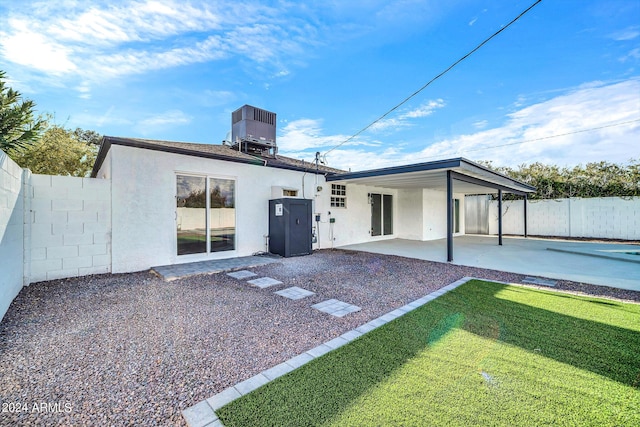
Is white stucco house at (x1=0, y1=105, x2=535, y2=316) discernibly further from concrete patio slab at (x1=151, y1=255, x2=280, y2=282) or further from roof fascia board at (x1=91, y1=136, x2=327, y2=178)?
concrete patio slab at (x1=151, y1=255, x2=280, y2=282)

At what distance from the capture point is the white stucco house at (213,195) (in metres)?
5.84

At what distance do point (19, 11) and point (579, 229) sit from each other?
65.2 feet

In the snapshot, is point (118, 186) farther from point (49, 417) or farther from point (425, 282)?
point (425, 282)

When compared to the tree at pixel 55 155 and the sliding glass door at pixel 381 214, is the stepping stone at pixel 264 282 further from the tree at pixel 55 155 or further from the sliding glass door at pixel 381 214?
the tree at pixel 55 155

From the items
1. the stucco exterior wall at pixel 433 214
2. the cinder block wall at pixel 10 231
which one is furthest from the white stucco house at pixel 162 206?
the stucco exterior wall at pixel 433 214


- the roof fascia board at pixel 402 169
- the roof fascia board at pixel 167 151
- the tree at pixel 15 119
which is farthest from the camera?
the tree at pixel 15 119

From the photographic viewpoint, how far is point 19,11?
4.97 metres

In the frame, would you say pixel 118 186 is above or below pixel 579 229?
above

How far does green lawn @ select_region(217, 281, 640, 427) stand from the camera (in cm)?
172

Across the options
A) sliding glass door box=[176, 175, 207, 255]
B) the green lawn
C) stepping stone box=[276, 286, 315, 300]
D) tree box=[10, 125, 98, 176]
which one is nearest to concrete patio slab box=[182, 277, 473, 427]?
the green lawn

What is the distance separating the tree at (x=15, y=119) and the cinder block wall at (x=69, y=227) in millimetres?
4469

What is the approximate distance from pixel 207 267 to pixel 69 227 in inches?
106

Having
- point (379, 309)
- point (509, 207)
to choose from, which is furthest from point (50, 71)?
point (509, 207)

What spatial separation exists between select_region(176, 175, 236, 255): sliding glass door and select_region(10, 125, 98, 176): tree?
35.6 ft
